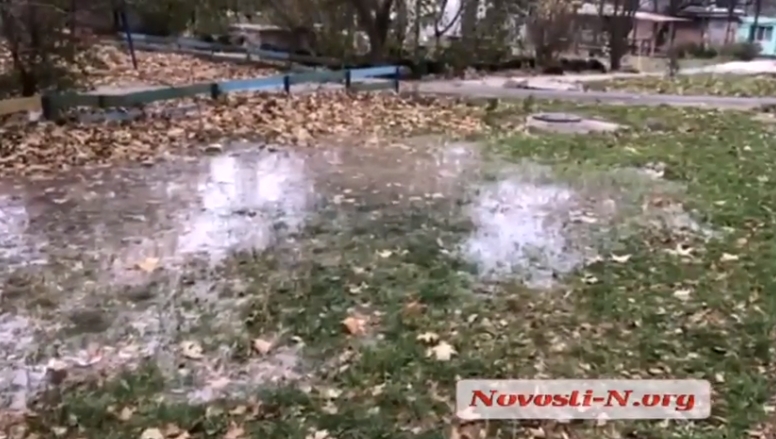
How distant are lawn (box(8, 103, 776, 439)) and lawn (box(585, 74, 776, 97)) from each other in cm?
1016

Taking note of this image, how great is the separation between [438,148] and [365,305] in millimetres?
5196

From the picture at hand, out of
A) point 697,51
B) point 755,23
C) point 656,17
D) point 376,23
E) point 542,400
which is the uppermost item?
point 376,23

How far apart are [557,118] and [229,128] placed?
435cm

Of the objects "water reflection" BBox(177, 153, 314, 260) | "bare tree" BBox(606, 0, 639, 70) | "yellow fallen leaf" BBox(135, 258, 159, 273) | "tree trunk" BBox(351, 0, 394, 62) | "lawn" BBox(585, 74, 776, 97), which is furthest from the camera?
"bare tree" BBox(606, 0, 639, 70)

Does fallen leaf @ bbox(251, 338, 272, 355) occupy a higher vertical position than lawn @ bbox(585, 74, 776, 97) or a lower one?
higher

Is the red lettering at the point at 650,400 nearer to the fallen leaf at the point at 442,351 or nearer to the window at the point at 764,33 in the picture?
the fallen leaf at the point at 442,351

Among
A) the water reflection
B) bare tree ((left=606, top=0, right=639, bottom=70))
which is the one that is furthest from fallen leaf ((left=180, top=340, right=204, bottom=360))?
bare tree ((left=606, top=0, right=639, bottom=70))

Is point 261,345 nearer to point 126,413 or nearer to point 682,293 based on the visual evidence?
point 126,413

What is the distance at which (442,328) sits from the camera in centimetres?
442

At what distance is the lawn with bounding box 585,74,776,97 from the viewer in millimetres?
16734

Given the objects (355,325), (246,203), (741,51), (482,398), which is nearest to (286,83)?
(246,203)

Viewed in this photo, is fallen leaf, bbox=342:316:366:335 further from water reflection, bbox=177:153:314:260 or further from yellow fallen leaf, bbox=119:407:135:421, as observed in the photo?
water reflection, bbox=177:153:314:260

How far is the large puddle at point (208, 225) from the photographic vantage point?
432 centimetres

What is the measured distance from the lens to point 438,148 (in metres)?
9.74
